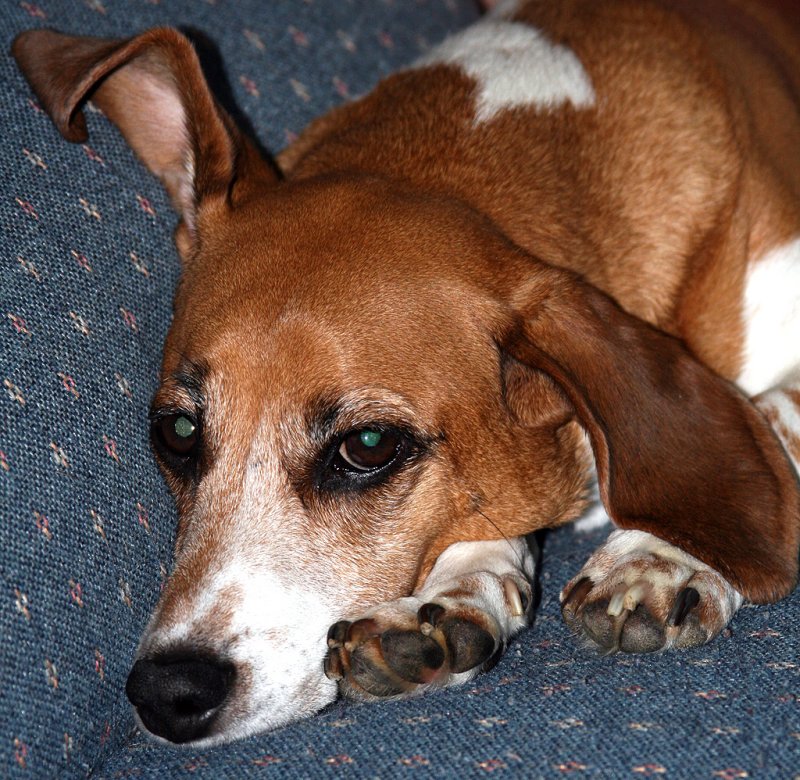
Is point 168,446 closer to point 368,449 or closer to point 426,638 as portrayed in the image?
point 368,449

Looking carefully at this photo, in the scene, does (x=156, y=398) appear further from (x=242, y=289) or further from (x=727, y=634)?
(x=727, y=634)

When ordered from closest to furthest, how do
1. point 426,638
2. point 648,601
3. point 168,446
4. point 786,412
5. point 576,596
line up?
1. point 426,638
2. point 648,601
3. point 576,596
4. point 168,446
5. point 786,412

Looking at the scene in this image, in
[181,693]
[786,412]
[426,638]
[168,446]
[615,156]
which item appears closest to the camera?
[181,693]

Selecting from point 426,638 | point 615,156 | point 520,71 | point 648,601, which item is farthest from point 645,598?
point 520,71

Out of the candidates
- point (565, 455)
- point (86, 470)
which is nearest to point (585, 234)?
point (565, 455)

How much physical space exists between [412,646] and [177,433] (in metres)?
0.80

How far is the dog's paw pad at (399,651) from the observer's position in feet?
7.78

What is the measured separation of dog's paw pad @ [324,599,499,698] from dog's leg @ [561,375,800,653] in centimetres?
27

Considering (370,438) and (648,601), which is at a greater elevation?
(370,438)

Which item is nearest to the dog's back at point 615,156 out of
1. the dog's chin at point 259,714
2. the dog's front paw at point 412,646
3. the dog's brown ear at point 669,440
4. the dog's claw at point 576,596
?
the dog's brown ear at point 669,440

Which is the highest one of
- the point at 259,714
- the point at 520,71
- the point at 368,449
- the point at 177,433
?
the point at 520,71

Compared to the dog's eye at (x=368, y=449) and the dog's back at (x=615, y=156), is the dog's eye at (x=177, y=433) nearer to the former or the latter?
the dog's eye at (x=368, y=449)

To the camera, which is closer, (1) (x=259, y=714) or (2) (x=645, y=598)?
(1) (x=259, y=714)

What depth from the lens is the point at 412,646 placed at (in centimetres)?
238
